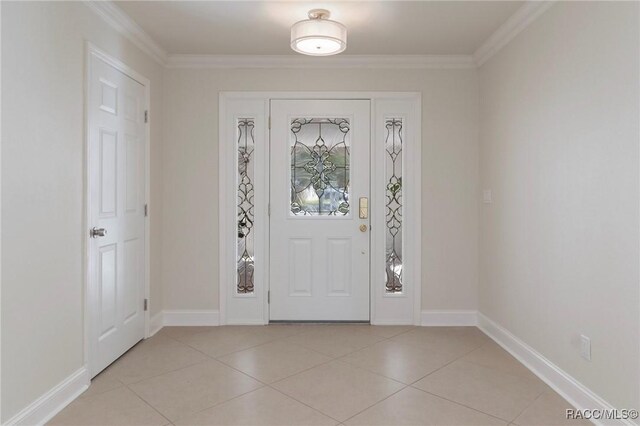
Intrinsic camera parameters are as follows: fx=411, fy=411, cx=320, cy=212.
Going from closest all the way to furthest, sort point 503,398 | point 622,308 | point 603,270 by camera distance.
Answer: point 622,308 → point 603,270 → point 503,398

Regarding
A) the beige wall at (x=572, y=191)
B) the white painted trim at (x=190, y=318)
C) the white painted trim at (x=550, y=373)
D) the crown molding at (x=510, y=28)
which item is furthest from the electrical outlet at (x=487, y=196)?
the white painted trim at (x=190, y=318)

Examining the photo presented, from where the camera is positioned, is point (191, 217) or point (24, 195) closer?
point (24, 195)

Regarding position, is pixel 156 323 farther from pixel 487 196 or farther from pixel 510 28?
pixel 510 28

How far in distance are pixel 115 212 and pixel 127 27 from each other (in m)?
1.32

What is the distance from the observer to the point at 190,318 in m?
3.72

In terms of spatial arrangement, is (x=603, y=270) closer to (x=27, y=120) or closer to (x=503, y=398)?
(x=503, y=398)

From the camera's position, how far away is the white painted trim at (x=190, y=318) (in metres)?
3.71

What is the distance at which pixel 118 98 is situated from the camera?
9.47 ft

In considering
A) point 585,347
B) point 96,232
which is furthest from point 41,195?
point 585,347

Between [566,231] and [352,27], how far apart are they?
2001 millimetres

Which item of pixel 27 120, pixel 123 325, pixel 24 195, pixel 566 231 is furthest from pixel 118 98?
pixel 566 231

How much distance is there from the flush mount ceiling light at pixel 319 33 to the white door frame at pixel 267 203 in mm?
888

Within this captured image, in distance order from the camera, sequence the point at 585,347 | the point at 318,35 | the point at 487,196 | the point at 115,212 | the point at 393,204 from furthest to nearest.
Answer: the point at 393,204, the point at 487,196, the point at 115,212, the point at 318,35, the point at 585,347

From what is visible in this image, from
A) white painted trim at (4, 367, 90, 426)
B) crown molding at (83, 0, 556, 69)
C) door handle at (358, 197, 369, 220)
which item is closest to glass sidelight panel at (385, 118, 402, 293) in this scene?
door handle at (358, 197, 369, 220)
